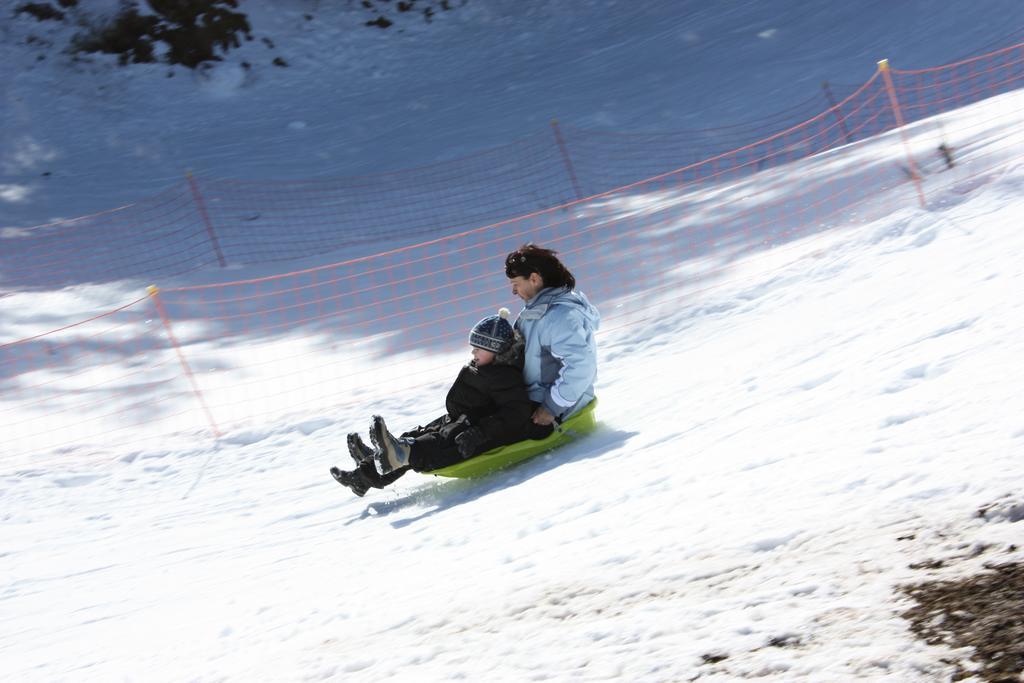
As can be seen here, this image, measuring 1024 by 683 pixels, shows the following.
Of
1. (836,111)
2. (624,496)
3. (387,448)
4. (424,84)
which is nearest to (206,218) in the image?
(424,84)

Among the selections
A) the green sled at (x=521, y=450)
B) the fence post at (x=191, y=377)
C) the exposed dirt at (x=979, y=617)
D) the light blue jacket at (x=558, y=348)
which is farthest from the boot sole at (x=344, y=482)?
Result: the exposed dirt at (x=979, y=617)

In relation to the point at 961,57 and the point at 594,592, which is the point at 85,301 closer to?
the point at 594,592

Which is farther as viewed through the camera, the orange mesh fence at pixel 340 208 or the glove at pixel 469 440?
the orange mesh fence at pixel 340 208

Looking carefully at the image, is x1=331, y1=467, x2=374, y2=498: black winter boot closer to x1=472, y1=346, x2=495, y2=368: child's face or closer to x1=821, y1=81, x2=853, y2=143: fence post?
x1=472, y1=346, x2=495, y2=368: child's face

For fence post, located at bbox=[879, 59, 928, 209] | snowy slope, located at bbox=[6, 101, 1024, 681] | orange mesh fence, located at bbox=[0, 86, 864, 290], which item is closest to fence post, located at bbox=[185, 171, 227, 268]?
orange mesh fence, located at bbox=[0, 86, 864, 290]

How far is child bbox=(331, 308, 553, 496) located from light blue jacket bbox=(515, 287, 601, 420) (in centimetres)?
9

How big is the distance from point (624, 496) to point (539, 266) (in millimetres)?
1581

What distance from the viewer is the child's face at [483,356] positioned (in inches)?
198

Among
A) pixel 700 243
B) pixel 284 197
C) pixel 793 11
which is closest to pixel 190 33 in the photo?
pixel 284 197

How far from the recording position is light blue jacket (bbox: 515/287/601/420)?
5059 millimetres

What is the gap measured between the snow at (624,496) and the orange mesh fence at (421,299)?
74 mm

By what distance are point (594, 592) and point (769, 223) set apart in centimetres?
701

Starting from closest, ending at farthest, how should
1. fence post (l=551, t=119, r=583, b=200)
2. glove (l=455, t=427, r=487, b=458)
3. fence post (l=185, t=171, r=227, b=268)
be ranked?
1. glove (l=455, t=427, r=487, b=458)
2. fence post (l=185, t=171, r=227, b=268)
3. fence post (l=551, t=119, r=583, b=200)

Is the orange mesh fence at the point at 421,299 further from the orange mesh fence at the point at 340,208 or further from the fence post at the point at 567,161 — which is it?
the fence post at the point at 567,161
